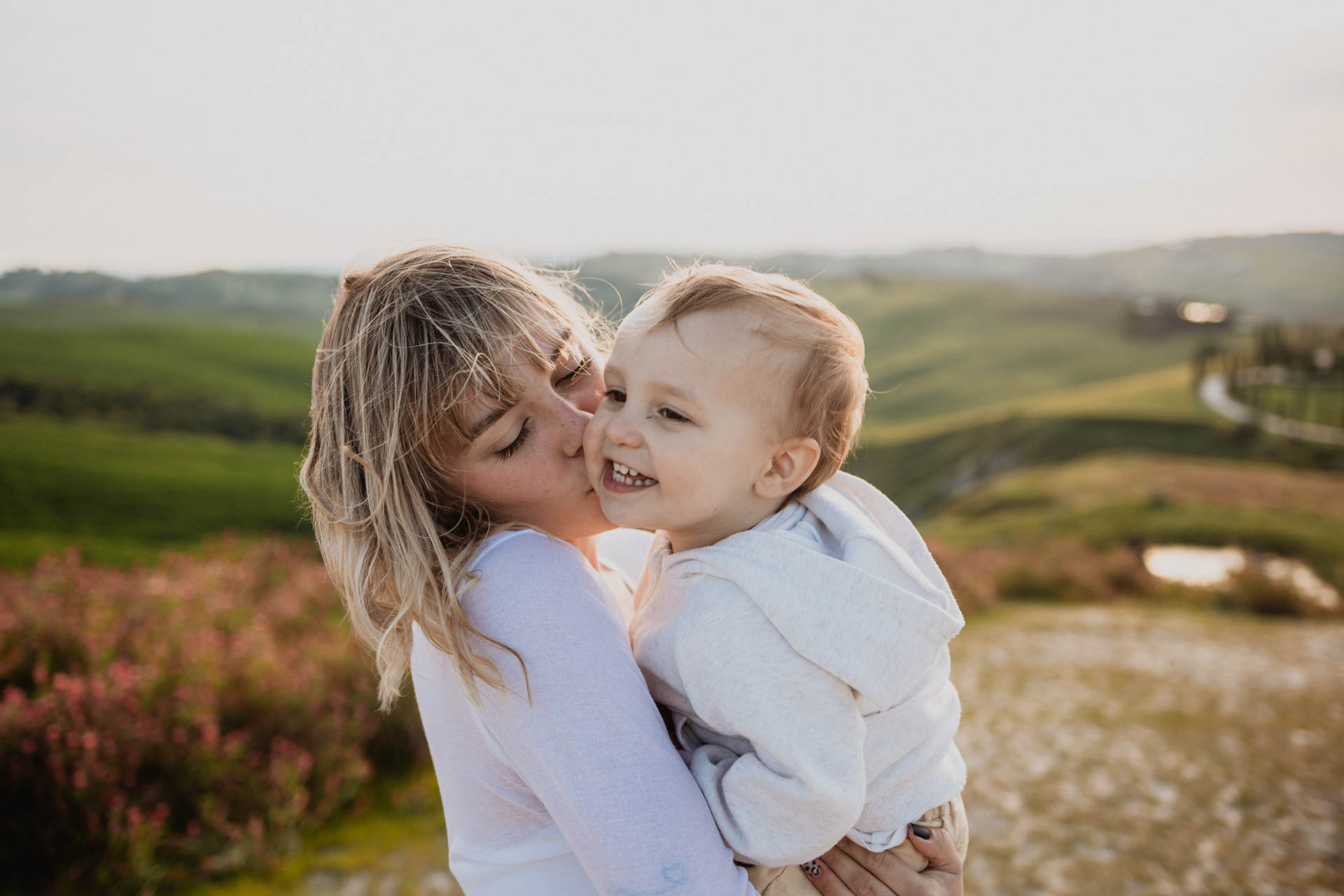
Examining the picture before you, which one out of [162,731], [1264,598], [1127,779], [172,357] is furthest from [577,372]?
[172,357]

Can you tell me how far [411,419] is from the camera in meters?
1.87

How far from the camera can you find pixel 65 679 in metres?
5.31

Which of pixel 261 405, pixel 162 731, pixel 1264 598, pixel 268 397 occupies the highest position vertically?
pixel 162 731

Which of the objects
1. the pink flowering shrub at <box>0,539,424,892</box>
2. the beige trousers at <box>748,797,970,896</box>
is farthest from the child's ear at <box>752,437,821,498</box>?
the pink flowering shrub at <box>0,539,424,892</box>

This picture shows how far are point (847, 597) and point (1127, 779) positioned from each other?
8.37 m

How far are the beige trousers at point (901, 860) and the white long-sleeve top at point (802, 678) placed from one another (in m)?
0.06

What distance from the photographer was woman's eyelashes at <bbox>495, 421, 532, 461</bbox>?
6.57ft

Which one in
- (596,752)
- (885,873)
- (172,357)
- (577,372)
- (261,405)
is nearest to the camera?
(596,752)

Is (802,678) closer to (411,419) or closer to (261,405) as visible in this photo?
(411,419)

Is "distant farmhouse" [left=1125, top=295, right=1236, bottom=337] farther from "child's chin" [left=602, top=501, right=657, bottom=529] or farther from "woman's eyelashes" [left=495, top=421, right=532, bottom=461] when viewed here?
"woman's eyelashes" [left=495, top=421, right=532, bottom=461]

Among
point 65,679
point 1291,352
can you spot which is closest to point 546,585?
point 65,679

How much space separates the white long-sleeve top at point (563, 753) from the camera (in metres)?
1.58

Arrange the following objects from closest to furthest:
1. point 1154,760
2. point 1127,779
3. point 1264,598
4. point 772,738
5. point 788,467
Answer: point 772,738, point 788,467, point 1127,779, point 1154,760, point 1264,598

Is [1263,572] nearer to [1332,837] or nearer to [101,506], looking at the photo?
[1332,837]
